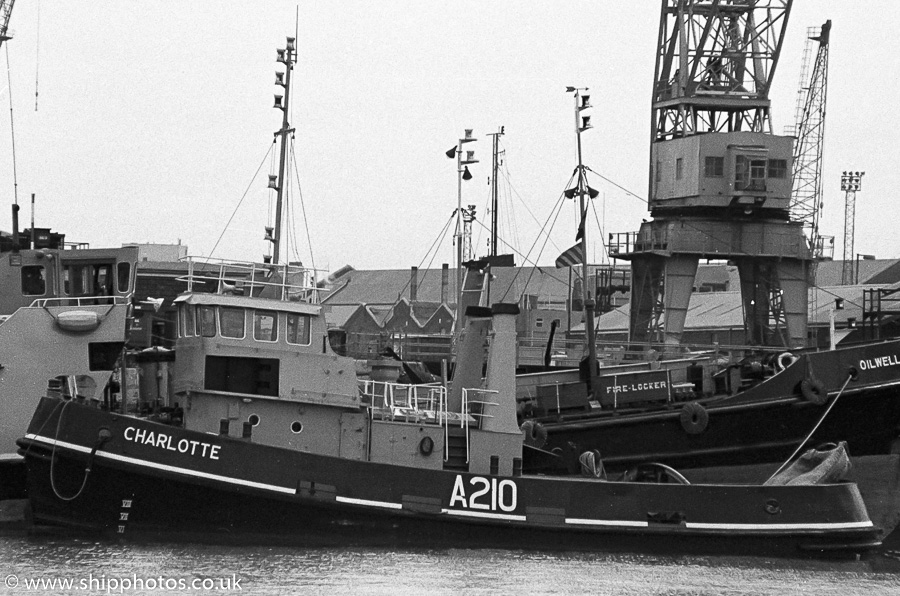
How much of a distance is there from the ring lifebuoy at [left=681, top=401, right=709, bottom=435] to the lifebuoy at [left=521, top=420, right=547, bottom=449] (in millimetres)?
3168

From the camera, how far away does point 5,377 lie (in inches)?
768

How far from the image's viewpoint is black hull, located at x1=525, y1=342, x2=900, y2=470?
2409 centimetres

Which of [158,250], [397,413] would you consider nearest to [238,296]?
[397,413]

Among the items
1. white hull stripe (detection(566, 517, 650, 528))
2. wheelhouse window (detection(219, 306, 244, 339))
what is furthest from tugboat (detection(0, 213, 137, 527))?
white hull stripe (detection(566, 517, 650, 528))

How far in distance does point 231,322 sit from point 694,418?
972cm

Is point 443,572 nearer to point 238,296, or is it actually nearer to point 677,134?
point 238,296

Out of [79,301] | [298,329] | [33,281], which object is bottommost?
[298,329]

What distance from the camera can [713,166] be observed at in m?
39.1

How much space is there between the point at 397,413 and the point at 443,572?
10.3 ft

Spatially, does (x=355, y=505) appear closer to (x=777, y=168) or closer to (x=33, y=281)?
(x=33, y=281)

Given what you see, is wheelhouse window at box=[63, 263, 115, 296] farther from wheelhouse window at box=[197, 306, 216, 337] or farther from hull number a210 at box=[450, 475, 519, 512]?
hull number a210 at box=[450, 475, 519, 512]

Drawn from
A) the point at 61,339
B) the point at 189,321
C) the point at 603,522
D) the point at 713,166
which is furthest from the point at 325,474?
the point at 713,166

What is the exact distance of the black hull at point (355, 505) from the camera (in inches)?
687

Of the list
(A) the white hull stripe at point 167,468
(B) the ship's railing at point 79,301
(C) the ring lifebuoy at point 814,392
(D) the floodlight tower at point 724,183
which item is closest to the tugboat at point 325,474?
(A) the white hull stripe at point 167,468
